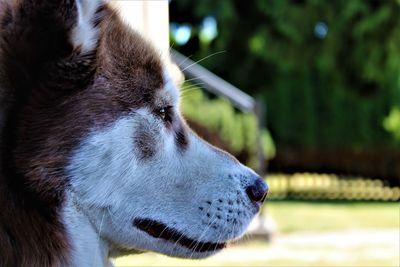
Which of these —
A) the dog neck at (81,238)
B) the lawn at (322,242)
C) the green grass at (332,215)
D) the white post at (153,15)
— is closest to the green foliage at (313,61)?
the green grass at (332,215)

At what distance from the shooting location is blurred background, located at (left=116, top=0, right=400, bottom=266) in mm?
13008

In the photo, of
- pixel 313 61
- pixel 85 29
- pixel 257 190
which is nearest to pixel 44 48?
pixel 85 29

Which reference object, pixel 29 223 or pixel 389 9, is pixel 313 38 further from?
pixel 29 223

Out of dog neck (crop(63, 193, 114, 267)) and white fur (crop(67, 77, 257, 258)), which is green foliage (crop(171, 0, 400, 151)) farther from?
dog neck (crop(63, 193, 114, 267))

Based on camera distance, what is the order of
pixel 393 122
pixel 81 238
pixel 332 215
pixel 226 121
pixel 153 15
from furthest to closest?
pixel 393 122
pixel 226 121
pixel 332 215
pixel 153 15
pixel 81 238

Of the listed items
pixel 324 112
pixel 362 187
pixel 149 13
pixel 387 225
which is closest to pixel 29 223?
pixel 149 13

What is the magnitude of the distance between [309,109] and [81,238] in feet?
72.6

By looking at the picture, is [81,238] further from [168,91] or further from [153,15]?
[153,15]

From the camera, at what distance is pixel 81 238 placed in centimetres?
237

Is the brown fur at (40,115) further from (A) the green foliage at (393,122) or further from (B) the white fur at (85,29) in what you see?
(A) the green foliage at (393,122)

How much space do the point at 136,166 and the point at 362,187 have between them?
19.1 m

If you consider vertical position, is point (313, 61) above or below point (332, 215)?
below

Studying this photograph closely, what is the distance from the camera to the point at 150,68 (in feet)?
8.24

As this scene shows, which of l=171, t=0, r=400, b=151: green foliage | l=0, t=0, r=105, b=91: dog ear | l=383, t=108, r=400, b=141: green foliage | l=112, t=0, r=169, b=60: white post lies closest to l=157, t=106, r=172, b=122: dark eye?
l=0, t=0, r=105, b=91: dog ear
